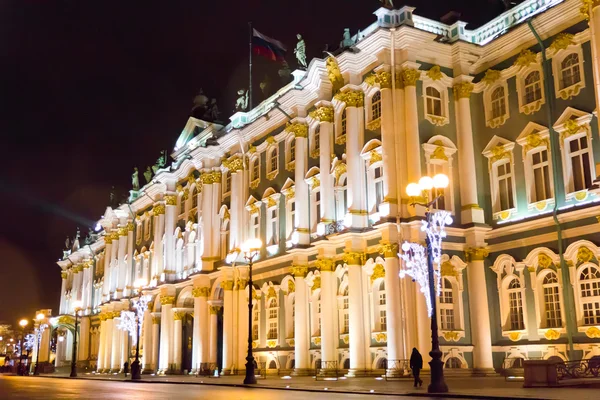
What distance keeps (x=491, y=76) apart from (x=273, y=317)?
1990cm

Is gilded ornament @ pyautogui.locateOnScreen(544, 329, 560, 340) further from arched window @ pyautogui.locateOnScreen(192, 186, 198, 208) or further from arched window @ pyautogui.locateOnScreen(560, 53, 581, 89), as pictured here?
arched window @ pyautogui.locateOnScreen(192, 186, 198, 208)

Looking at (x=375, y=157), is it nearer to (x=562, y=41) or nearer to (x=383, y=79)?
(x=383, y=79)

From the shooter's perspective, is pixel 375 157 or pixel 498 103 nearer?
pixel 498 103

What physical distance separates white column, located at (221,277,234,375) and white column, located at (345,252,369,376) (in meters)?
13.4

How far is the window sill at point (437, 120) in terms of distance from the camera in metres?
35.9

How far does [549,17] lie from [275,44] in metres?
17.5

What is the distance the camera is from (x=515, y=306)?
1316 inches

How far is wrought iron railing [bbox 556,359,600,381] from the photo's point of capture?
23141 mm

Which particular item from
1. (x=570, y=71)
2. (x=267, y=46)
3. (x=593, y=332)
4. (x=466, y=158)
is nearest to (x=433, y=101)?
(x=466, y=158)

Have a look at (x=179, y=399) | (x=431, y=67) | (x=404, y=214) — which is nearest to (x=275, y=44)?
(x=431, y=67)

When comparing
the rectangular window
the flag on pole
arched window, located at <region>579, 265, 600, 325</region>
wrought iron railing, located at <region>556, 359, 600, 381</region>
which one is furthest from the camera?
the flag on pole

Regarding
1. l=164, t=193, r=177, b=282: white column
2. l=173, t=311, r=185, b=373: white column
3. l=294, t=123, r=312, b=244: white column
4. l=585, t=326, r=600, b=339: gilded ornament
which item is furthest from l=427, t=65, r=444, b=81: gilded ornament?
l=164, t=193, r=177, b=282: white column

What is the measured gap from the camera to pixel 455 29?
3725 centimetres

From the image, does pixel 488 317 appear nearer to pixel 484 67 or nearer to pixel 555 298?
pixel 555 298
